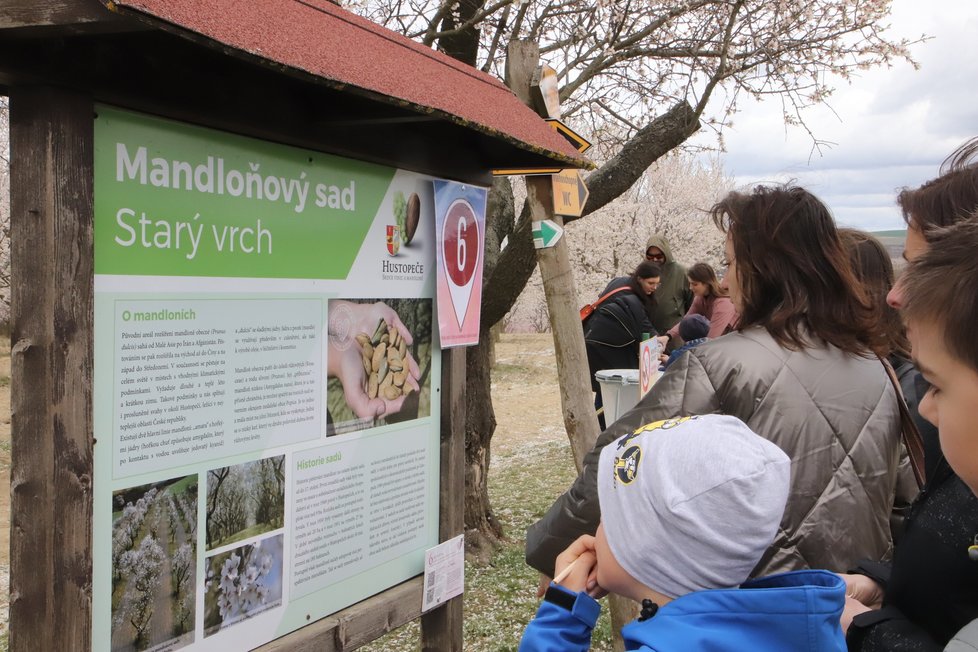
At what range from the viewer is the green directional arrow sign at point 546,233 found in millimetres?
3795

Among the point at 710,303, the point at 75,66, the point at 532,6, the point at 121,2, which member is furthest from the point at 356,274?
the point at 532,6

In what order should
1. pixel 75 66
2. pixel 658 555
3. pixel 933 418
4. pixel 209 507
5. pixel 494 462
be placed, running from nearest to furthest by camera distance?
pixel 933 418 < pixel 658 555 < pixel 75 66 < pixel 209 507 < pixel 494 462

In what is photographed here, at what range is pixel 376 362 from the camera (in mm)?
2473

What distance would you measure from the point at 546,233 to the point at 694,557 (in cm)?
257

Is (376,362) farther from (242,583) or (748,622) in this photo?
(748,622)

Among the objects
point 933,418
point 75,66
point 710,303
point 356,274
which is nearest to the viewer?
point 933,418

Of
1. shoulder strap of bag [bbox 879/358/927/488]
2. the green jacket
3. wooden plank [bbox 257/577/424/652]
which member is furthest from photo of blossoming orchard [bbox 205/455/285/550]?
the green jacket

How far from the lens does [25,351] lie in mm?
1644

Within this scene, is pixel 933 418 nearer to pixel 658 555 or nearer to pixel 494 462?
pixel 658 555

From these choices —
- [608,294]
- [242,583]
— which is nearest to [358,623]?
[242,583]

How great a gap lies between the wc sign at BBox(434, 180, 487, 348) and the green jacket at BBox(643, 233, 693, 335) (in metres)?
5.05

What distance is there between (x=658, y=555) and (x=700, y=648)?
0.18 meters

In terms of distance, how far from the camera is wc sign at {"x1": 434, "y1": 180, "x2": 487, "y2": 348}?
2719 mm

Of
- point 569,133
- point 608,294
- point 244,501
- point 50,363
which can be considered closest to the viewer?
point 50,363
